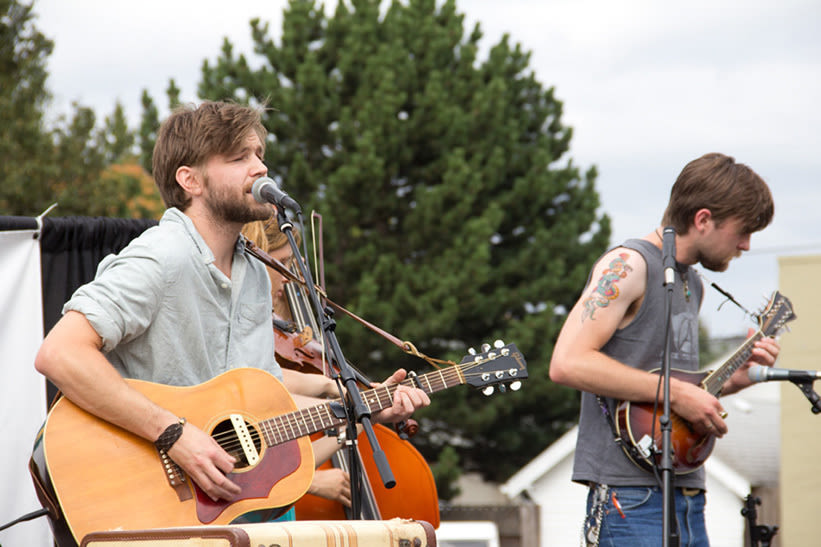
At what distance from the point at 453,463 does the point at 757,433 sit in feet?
20.8

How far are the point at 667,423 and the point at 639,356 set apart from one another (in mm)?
391

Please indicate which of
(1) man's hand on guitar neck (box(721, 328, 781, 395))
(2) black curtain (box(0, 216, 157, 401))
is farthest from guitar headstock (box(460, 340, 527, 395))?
(2) black curtain (box(0, 216, 157, 401))

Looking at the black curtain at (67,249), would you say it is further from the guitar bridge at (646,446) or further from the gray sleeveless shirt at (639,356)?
the guitar bridge at (646,446)

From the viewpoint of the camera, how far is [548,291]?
47.5 ft

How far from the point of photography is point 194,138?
310 centimetres

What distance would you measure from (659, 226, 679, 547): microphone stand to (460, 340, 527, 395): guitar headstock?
1.81 ft

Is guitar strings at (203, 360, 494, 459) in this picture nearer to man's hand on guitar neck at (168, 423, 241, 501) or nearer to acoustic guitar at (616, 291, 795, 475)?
man's hand on guitar neck at (168, 423, 241, 501)

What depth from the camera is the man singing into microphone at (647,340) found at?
3.18 m

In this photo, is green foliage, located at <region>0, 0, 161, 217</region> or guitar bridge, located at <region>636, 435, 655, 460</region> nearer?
guitar bridge, located at <region>636, 435, 655, 460</region>

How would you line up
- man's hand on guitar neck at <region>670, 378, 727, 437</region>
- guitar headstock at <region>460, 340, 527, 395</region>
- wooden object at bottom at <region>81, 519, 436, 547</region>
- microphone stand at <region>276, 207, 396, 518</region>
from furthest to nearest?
guitar headstock at <region>460, 340, 527, 395</region>
man's hand on guitar neck at <region>670, 378, 727, 437</region>
microphone stand at <region>276, 207, 396, 518</region>
wooden object at bottom at <region>81, 519, 436, 547</region>

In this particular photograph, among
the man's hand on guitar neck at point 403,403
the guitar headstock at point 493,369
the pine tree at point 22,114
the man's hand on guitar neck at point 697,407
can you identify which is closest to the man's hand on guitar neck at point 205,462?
the man's hand on guitar neck at point 403,403

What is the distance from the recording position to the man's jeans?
3102mm

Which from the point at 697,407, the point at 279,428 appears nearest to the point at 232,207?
the point at 279,428

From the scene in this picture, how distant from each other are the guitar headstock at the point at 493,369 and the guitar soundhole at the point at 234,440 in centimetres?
87
